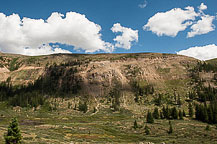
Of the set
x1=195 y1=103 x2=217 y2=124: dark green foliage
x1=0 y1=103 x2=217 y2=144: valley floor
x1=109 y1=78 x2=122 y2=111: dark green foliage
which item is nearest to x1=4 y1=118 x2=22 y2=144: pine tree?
x1=0 y1=103 x2=217 y2=144: valley floor

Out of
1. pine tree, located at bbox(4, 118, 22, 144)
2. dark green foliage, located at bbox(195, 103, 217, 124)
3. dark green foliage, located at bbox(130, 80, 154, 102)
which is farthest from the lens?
dark green foliage, located at bbox(130, 80, 154, 102)

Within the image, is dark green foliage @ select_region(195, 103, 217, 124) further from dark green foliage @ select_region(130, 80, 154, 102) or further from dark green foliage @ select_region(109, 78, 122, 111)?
dark green foliage @ select_region(130, 80, 154, 102)

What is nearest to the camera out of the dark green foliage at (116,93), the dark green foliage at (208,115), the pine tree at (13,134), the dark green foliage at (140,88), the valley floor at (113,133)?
the pine tree at (13,134)

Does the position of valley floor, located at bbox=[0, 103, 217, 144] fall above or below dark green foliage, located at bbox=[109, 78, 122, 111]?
below

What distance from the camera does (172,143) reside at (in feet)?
146

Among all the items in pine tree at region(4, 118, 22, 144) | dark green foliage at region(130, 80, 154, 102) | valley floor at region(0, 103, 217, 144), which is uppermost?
dark green foliage at region(130, 80, 154, 102)

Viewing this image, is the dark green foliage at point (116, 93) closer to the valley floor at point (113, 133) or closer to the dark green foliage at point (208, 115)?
the valley floor at point (113, 133)

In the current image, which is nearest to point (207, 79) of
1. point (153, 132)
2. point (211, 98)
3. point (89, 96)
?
point (211, 98)

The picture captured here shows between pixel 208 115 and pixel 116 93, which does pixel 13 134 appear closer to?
pixel 208 115

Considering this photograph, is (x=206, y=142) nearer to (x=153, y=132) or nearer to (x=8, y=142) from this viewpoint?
(x=153, y=132)

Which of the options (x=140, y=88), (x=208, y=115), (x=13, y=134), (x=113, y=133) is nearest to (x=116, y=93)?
(x=140, y=88)

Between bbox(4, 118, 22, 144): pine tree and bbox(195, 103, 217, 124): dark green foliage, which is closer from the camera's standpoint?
bbox(4, 118, 22, 144): pine tree

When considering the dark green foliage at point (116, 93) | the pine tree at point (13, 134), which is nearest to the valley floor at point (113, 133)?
the pine tree at point (13, 134)

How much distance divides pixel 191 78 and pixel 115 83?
89.1 m
